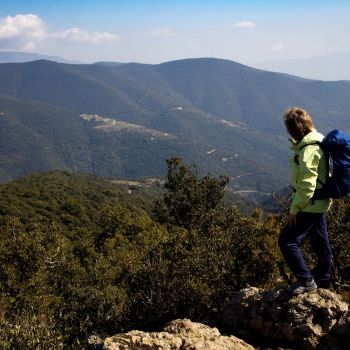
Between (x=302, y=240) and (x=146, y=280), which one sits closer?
(x=302, y=240)

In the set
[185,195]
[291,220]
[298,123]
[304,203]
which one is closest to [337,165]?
[304,203]

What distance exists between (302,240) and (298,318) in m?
1.60

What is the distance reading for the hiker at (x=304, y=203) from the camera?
7.94 meters

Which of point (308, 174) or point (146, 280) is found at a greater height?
point (308, 174)

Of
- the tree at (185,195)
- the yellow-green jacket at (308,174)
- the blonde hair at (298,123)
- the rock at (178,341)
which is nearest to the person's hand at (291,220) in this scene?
the yellow-green jacket at (308,174)

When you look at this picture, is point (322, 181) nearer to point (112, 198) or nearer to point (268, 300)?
point (268, 300)

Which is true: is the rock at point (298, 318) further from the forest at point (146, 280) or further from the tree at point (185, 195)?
the tree at point (185, 195)

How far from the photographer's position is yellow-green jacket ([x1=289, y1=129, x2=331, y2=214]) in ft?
25.8

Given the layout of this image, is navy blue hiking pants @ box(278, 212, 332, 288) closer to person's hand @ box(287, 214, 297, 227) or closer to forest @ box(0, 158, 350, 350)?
person's hand @ box(287, 214, 297, 227)

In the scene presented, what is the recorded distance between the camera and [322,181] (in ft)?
26.7

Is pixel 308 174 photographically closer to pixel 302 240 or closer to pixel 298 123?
pixel 298 123

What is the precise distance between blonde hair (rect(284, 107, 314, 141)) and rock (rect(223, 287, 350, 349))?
3.39 m

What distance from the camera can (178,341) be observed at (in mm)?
8148

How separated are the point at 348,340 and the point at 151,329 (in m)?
6.68
